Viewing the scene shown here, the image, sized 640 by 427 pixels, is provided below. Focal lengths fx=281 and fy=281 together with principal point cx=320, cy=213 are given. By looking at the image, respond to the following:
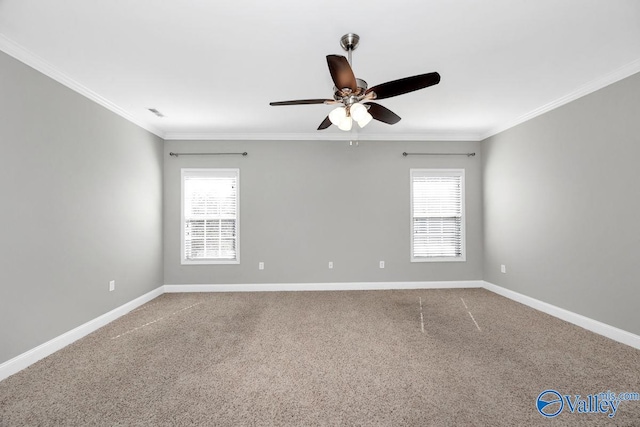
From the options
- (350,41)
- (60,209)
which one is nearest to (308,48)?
(350,41)

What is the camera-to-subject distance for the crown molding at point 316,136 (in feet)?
15.8

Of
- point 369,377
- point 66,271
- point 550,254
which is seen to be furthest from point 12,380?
point 550,254

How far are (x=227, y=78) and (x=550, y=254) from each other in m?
4.44

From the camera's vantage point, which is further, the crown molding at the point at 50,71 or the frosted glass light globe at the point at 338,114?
the crown molding at the point at 50,71

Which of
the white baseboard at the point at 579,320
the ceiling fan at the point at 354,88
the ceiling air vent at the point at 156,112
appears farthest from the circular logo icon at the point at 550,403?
the ceiling air vent at the point at 156,112

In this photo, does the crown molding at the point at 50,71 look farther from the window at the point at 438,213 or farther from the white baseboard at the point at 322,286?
the window at the point at 438,213

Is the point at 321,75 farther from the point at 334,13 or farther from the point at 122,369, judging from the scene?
the point at 122,369

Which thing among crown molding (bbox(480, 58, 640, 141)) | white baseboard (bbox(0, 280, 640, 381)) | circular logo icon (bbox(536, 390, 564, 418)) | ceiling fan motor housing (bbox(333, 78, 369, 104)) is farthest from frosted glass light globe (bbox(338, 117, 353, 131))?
white baseboard (bbox(0, 280, 640, 381))

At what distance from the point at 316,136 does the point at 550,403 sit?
14.1 ft

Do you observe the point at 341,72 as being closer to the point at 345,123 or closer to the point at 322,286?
the point at 345,123

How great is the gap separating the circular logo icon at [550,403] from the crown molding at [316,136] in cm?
395

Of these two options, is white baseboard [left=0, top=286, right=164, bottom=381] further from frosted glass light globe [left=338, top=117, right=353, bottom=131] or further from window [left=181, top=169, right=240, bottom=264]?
frosted glass light globe [left=338, top=117, right=353, bottom=131]

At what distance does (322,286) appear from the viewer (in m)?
4.86

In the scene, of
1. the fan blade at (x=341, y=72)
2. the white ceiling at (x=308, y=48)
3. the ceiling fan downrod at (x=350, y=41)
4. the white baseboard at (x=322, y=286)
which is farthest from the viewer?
the white baseboard at (x=322, y=286)
